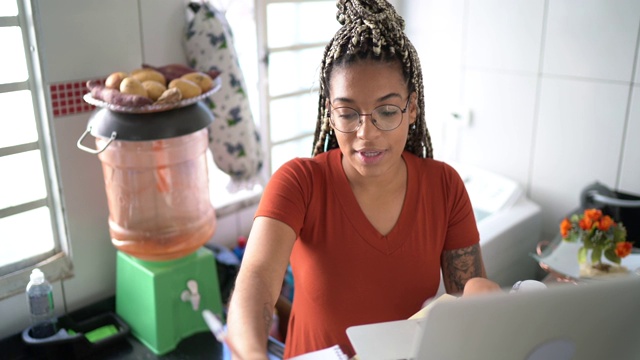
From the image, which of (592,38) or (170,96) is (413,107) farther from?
(592,38)

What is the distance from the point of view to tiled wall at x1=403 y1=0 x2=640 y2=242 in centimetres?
201

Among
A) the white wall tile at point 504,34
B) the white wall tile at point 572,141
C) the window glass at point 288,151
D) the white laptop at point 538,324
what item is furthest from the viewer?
the window glass at point 288,151

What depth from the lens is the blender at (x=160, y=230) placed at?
1.66m

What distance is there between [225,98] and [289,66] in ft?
1.64

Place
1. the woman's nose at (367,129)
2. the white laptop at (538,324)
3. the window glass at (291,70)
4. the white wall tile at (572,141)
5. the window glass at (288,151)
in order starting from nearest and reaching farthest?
1. the white laptop at (538,324)
2. the woman's nose at (367,129)
3. the white wall tile at (572,141)
4. the window glass at (291,70)
5. the window glass at (288,151)

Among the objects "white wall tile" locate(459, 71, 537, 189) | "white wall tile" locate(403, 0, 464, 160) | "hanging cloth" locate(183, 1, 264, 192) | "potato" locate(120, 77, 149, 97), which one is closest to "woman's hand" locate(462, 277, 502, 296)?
"potato" locate(120, 77, 149, 97)

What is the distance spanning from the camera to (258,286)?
102cm

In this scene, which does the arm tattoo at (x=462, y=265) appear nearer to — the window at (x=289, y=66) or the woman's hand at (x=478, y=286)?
the woman's hand at (x=478, y=286)

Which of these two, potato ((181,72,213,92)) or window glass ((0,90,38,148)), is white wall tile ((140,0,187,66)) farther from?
window glass ((0,90,38,148))

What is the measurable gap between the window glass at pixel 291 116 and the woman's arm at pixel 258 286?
126 cm

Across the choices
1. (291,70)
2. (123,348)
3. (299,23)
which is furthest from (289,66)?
(123,348)

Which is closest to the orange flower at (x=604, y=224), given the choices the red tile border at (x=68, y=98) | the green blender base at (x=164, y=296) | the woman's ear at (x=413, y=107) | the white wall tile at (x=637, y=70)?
the white wall tile at (x=637, y=70)

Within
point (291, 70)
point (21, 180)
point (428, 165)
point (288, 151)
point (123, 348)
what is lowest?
point (123, 348)

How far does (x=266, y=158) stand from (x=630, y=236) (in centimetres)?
131
